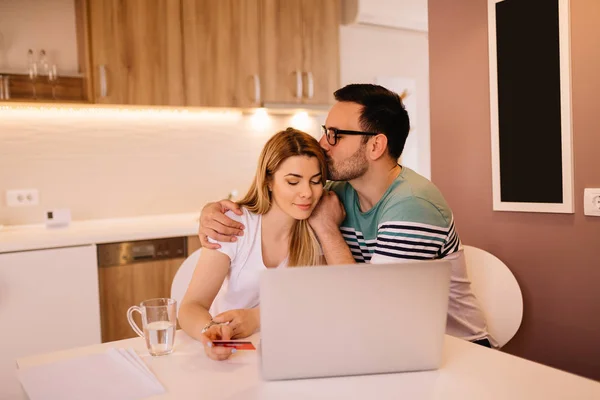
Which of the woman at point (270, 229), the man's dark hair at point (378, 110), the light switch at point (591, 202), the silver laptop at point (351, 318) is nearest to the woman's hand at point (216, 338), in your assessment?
the silver laptop at point (351, 318)

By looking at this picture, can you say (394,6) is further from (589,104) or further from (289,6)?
(589,104)

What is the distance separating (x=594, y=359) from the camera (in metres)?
1.91

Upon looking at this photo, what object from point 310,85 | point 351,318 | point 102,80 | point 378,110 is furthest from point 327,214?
point 310,85

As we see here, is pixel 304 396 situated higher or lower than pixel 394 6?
lower

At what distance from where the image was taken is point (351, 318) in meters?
0.97

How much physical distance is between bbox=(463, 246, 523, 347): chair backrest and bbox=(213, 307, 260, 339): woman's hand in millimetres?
782

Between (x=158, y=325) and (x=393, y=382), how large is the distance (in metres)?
0.52

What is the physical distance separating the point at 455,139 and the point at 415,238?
1.01 meters

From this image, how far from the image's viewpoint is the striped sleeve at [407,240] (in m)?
1.49

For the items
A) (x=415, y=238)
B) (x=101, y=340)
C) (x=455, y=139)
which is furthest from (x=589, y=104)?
(x=101, y=340)

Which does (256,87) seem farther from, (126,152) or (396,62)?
(396,62)

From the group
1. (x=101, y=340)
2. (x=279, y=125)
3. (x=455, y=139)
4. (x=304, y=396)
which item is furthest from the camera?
(x=279, y=125)

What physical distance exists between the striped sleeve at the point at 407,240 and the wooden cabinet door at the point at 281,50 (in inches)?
77.4

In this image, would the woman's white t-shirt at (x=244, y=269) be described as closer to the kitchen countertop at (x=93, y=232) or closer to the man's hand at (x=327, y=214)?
the man's hand at (x=327, y=214)
